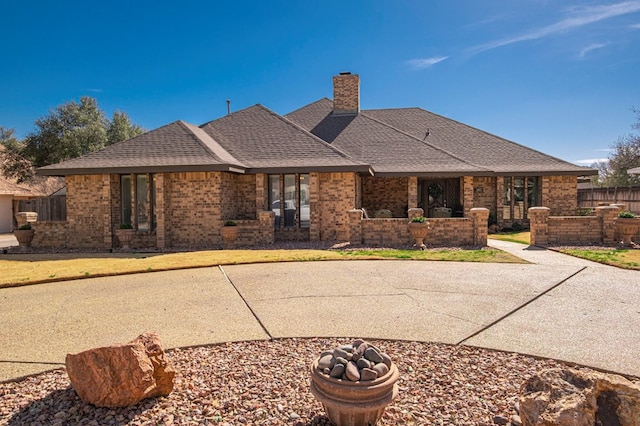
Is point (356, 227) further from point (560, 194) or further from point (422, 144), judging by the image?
point (560, 194)

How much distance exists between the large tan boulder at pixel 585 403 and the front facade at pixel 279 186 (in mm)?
10609

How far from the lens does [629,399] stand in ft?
8.11

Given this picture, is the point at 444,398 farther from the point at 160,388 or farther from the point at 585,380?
the point at 160,388

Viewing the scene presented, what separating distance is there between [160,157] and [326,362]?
13.3m

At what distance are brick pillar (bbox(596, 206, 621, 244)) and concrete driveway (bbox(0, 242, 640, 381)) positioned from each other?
4736mm

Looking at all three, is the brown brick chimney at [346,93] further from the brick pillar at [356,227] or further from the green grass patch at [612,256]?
the green grass patch at [612,256]

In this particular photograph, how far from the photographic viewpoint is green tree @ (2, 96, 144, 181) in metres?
25.6

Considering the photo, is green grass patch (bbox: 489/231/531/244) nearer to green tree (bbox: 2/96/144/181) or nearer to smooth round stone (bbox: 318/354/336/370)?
smooth round stone (bbox: 318/354/336/370)

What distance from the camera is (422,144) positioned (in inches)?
732

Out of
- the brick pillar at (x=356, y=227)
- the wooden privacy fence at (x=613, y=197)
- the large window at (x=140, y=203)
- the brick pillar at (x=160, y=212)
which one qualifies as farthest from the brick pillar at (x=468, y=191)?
the large window at (x=140, y=203)

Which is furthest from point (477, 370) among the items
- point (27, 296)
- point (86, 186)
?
point (86, 186)

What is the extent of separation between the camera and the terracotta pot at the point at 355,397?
278 centimetres

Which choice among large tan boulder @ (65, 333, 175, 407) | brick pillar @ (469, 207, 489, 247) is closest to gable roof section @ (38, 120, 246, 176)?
brick pillar @ (469, 207, 489, 247)

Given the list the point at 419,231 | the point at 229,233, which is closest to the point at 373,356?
the point at 419,231
